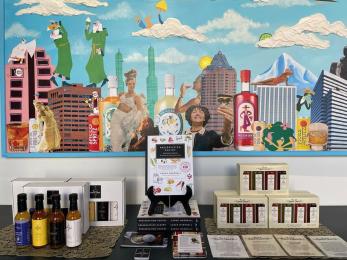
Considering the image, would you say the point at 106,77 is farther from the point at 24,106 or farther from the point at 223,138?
the point at 223,138

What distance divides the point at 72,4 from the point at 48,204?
3.08 ft

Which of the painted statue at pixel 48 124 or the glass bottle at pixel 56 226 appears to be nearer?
the glass bottle at pixel 56 226

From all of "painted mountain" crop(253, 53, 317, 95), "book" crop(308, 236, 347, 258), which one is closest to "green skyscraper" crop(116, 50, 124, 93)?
"painted mountain" crop(253, 53, 317, 95)

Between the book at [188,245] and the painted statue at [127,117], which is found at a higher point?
the painted statue at [127,117]

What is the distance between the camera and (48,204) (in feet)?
3.95

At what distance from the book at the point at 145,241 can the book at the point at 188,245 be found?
0.13 feet

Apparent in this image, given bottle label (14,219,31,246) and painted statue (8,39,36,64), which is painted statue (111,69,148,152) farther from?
bottle label (14,219,31,246)

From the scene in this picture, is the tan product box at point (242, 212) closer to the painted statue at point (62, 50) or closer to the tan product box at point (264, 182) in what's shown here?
the tan product box at point (264, 182)

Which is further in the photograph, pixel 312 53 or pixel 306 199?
pixel 312 53

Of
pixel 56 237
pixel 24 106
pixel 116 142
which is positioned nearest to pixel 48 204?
pixel 56 237

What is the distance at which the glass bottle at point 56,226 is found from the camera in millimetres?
1118

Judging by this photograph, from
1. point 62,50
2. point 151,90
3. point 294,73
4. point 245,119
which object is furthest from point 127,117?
point 294,73

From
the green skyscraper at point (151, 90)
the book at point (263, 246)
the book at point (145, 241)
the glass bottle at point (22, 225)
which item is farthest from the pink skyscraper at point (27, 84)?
the book at point (263, 246)

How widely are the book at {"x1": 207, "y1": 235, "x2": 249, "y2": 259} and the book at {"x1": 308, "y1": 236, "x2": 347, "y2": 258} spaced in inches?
10.0
